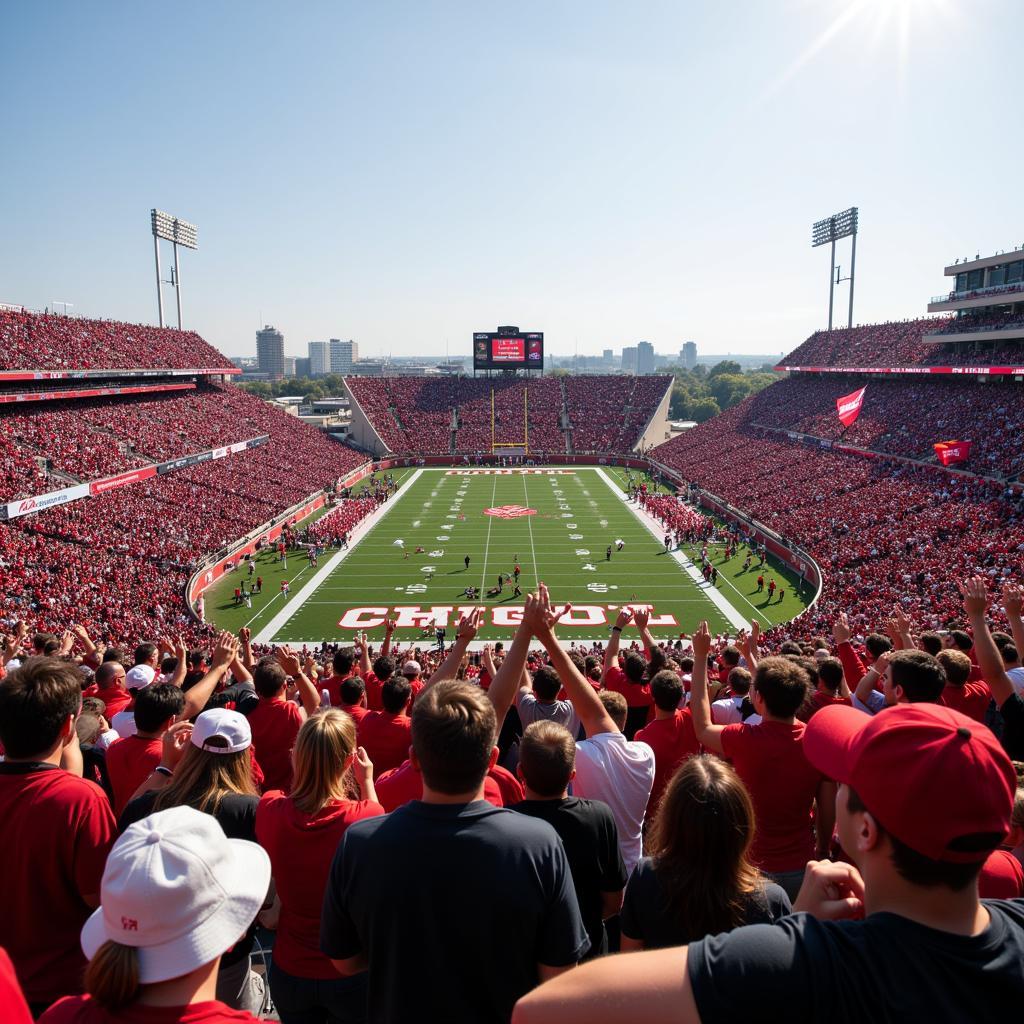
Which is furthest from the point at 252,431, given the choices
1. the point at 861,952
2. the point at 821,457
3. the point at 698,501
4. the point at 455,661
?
the point at 861,952

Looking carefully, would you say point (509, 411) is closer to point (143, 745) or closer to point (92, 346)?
point (92, 346)

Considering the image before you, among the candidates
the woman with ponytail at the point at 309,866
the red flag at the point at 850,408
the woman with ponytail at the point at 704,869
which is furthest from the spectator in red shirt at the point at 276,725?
the red flag at the point at 850,408

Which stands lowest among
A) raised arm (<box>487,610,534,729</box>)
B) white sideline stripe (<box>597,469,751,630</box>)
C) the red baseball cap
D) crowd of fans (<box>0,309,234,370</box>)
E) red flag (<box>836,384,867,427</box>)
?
white sideline stripe (<box>597,469,751,630</box>)

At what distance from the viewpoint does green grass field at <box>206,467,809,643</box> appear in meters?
24.6

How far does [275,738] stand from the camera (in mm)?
5457

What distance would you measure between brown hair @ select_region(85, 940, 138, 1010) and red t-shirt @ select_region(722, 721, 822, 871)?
9.76 ft

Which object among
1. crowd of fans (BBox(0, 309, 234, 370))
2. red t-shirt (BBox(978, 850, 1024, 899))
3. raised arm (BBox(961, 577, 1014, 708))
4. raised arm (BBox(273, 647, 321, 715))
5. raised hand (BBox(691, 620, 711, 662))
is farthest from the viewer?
crowd of fans (BBox(0, 309, 234, 370))

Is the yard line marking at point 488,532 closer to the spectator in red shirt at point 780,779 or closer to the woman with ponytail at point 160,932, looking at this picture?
the spectator in red shirt at point 780,779

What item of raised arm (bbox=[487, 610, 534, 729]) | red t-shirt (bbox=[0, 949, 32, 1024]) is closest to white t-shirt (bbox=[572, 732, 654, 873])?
raised arm (bbox=[487, 610, 534, 729])

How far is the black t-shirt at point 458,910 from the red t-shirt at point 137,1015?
0.54 m

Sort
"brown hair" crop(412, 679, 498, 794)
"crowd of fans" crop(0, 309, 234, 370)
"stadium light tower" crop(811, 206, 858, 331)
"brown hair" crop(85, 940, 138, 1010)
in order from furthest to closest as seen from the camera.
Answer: "stadium light tower" crop(811, 206, 858, 331)
"crowd of fans" crop(0, 309, 234, 370)
"brown hair" crop(412, 679, 498, 794)
"brown hair" crop(85, 940, 138, 1010)

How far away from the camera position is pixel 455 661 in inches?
172

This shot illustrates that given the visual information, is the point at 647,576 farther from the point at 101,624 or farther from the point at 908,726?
the point at 908,726

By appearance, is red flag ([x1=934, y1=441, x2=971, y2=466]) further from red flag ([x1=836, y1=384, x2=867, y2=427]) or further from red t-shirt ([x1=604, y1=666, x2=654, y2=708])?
red t-shirt ([x1=604, y1=666, x2=654, y2=708])
